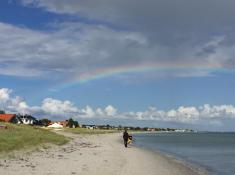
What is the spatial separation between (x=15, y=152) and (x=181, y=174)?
14838 mm

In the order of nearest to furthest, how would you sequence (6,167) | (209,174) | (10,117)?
(6,167)
(209,174)
(10,117)

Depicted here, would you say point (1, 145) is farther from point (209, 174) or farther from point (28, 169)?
point (209, 174)

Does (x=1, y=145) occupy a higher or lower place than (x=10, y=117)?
lower

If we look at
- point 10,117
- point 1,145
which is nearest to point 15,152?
point 1,145

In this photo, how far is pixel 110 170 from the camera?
29.2 m

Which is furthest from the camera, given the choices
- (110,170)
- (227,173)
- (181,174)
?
(227,173)

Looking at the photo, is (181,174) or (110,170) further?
(181,174)

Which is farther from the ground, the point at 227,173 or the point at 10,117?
the point at 10,117

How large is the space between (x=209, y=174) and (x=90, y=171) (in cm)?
1264

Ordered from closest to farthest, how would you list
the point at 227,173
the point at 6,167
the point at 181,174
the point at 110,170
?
the point at 6,167 < the point at 110,170 < the point at 181,174 < the point at 227,173

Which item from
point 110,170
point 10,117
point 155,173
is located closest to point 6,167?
point 110,170

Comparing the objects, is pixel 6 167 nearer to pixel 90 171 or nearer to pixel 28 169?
pixel 28 169

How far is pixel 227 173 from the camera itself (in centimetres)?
3884

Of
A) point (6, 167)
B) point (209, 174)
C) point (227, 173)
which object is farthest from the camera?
point (227, 173)
